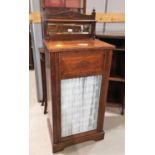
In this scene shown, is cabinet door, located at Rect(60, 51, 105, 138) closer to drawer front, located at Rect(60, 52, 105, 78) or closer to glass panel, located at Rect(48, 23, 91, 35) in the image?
drawer front, located at Rect(60, 52, 105, 78)

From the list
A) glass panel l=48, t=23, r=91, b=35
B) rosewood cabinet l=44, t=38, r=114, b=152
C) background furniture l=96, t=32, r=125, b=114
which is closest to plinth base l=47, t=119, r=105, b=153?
rosewood cabinet l=44, t=38, r=114, b=152

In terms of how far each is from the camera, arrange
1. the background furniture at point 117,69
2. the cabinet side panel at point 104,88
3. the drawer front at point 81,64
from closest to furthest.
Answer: the drawer front at point 81,64
the cabinet side panel at point 104,88
the background furniture at point 117,69

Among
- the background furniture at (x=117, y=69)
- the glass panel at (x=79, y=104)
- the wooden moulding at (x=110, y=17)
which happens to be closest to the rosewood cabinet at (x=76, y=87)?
the glass panel at (x=79, y=104)

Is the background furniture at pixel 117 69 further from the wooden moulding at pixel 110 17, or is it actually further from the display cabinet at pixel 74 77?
the display cabinet at pixel 74 77

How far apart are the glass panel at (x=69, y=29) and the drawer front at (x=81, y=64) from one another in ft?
1.47

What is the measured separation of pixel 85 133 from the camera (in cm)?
185

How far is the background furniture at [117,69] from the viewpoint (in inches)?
86.9

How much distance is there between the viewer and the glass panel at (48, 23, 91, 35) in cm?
180

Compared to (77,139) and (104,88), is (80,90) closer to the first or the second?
(104,88)
